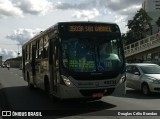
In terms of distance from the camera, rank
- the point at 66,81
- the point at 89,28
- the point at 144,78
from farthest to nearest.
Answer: the point at 144,78
the point at 89,28
the point at 66,81

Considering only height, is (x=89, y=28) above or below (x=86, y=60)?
above

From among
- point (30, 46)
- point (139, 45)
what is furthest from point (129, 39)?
point (30, 46)

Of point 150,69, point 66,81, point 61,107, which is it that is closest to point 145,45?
point 150,69

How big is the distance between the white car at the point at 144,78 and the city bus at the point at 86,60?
437 centimetres

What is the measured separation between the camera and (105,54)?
13.9 meters

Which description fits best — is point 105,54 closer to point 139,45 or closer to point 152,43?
point 152,43

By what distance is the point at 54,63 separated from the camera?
47.4ft

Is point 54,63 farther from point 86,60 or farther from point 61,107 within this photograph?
point 61,107

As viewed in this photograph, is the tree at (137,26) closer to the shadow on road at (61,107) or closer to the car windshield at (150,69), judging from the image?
the car windshield at (150,69)

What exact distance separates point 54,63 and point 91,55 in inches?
56.1

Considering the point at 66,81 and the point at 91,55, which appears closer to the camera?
the point at 66,81

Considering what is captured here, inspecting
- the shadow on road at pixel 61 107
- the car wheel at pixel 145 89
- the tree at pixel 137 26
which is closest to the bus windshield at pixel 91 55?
the shadow on road at pixel 61 107

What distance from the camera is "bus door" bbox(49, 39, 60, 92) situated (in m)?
14.0

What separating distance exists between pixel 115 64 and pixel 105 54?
0.48 meters
